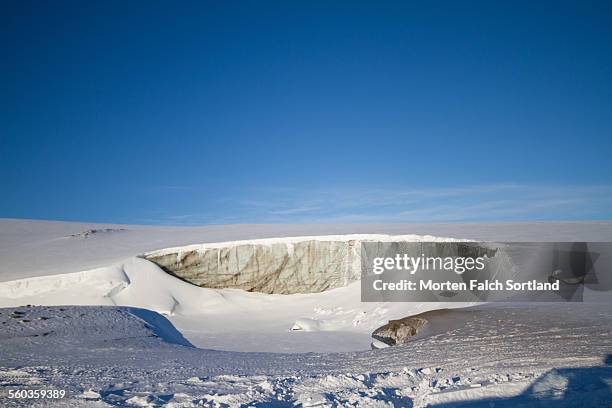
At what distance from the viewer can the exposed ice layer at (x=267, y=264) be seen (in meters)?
17.2

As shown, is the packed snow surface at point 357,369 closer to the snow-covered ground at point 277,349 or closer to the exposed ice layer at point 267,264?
the snow-covered ground at point 277,349

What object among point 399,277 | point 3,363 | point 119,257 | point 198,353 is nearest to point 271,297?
point 399,277

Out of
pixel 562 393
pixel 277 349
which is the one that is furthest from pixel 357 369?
pixel 277 349

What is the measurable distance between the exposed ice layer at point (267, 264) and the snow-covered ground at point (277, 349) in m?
1.55

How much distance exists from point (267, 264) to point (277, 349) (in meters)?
7.42

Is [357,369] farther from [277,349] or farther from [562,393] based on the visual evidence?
[277,349]

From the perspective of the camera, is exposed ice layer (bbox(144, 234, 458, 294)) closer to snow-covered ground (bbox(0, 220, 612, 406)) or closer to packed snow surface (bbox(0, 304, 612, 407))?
snow-covered ground (bbox(0, 220, 612, 406))

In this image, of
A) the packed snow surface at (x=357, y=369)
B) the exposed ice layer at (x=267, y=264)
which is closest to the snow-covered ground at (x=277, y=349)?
the packed snow surface at (x=357, y=369)

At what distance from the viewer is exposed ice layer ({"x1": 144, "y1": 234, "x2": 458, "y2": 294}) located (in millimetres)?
17250

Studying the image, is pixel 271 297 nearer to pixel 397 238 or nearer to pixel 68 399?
pixel 397 238

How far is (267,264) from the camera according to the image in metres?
17.7

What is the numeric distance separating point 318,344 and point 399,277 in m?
5.19

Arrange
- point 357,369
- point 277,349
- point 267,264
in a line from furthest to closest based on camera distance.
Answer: point 267,264
point 277,349
point 357,369

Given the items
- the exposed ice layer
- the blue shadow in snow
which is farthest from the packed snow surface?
the exposed ice layer
